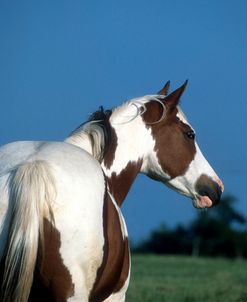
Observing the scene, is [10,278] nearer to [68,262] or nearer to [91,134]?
[68,262]

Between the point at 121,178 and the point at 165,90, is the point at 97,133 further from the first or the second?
the point at 165,90

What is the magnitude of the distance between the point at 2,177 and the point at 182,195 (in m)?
2.61

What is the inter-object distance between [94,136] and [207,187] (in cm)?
137

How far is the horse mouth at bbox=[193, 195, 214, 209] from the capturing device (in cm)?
745

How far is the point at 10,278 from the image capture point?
5133 mm

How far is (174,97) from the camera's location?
281 inches

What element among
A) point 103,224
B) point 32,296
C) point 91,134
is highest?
point 91,134

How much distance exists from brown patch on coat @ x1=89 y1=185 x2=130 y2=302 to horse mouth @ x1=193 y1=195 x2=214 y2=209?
145 centimetres

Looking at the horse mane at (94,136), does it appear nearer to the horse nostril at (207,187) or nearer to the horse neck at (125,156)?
the horse neck at (125,156)

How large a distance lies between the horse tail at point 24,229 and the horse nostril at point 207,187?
2425 millimetres

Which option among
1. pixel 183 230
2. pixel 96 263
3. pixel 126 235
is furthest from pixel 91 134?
pixel 183 230

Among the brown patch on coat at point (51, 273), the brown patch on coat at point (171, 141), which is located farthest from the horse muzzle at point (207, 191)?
the brown patch on coat at point (51, 273)

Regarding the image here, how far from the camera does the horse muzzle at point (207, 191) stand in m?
7.36

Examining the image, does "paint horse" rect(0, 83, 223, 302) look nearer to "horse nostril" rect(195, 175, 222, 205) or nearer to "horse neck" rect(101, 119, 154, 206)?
"horse neck" rect(101, 119, 154, 206)
